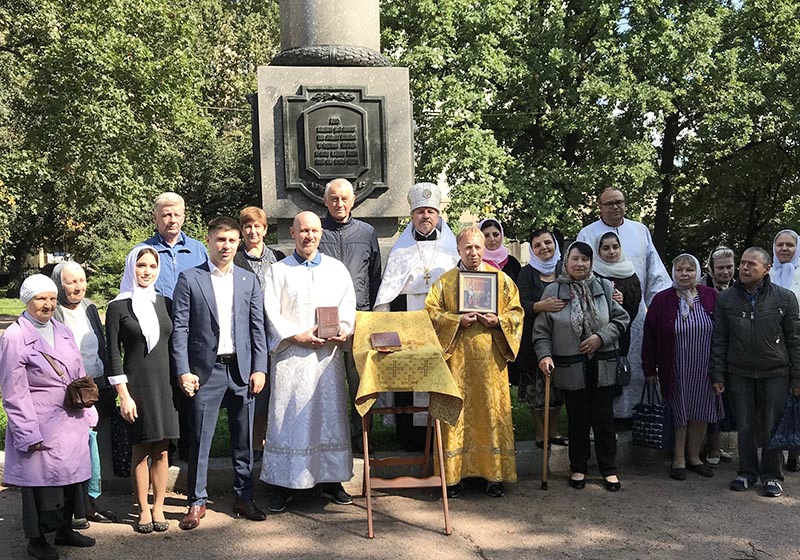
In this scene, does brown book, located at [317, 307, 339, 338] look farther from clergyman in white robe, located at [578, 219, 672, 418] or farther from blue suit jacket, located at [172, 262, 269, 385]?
clergyman in white robe, located at [578, 219, 672, 418]

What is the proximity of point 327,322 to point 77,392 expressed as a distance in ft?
4.96

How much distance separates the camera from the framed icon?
515 cm

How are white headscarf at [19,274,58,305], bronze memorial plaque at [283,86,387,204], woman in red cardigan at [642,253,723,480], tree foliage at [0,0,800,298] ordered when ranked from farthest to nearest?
tree foliage at [0,0,800,298] < bronze memorial plaque at [283,86,387,204] < woman in red cardigan at [642,253,723,480] < white headscarf at [19,274,58,305]

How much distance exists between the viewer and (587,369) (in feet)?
17.7

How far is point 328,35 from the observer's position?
21.8 feet

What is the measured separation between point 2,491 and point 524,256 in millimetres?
29369

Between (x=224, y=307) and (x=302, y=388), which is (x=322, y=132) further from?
(x=302, y=388)

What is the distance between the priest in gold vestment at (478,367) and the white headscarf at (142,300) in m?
1.80

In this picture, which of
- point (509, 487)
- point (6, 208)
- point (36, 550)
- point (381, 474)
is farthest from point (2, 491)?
point (6, 208)

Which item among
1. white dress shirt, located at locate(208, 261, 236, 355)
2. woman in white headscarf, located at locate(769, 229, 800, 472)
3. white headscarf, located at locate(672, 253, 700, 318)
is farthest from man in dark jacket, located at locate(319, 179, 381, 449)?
woman in white headscarf, located at locate(769, 229, 800, 472)

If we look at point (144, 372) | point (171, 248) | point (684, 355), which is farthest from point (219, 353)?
point (684, 355)

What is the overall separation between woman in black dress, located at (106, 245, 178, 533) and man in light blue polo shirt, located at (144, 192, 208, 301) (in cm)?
41

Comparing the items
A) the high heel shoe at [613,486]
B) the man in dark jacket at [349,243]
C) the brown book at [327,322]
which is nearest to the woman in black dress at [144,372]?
the brown book at [327,322]

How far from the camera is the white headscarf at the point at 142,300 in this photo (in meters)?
4.59
